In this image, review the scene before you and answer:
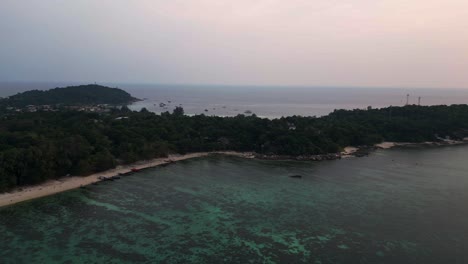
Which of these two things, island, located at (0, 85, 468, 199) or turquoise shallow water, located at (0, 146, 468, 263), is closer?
turquoise shallow water, located at (0, 146, 468, 263)

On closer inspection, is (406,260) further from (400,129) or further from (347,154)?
(400,129)

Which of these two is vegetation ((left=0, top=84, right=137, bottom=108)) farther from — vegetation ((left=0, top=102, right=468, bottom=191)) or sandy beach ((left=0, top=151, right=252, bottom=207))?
sandy beach ((left=0, top=151, right=252, bottom=207))

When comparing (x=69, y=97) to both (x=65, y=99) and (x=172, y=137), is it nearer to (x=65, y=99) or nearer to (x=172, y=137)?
(x=65, y=99)

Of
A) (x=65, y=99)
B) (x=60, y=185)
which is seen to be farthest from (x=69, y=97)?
(x=60, y=185)

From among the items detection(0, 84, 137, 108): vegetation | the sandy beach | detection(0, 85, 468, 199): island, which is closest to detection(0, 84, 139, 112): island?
detection(0, 84, 137, 108): vegetation

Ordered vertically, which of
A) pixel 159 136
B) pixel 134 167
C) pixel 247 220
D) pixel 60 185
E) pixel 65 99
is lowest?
pixel 247 220

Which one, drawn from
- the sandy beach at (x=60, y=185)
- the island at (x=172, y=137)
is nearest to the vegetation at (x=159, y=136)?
the island at (x=172, y=137)

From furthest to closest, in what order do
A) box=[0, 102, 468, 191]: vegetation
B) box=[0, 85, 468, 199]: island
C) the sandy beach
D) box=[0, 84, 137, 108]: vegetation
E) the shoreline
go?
box=[0, 84, 137, 108]: vegetation < box=[0, 85, 468, 199]: island < box=[0, 102, 468, 191]: vegetation < the shoreline < the sandy beach

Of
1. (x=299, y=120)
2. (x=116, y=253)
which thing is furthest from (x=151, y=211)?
(x=299, y=120)
